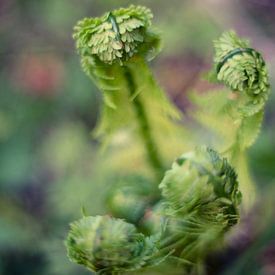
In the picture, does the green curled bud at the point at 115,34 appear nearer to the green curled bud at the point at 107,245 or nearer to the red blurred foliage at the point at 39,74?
the green curled bud at the point at 107,245

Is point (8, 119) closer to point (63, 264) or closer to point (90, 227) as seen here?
point (63, 264)

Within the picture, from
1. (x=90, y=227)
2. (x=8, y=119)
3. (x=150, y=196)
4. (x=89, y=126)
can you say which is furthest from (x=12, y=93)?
(x=90, y=227)

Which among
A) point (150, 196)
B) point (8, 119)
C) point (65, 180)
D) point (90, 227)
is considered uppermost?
point (8, 119)

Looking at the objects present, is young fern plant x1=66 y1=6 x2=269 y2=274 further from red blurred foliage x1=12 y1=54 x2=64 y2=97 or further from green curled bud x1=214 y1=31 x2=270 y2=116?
red blurred foliage x1=12 y1=54 x2=64 y2=97

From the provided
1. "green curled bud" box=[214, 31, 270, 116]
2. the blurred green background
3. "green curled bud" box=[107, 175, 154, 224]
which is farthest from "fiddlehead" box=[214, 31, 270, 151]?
the blurred green background

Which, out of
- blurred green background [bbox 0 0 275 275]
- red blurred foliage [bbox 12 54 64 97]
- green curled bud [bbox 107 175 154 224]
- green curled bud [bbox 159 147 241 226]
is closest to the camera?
green curled bud [bbox 159 147 241 226]
